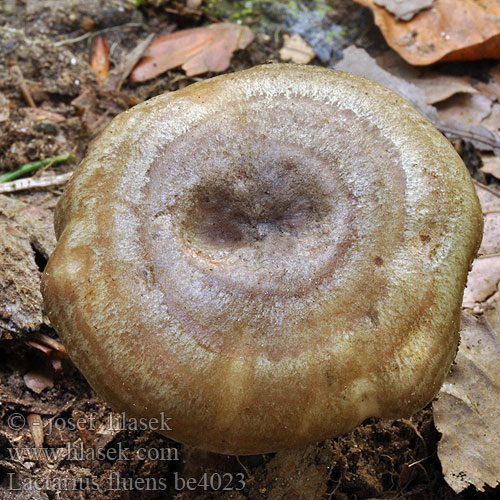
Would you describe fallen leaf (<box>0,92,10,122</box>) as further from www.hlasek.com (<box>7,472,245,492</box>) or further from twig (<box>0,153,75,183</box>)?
www.hlasek.com (<box>7,472,245,492</box>)

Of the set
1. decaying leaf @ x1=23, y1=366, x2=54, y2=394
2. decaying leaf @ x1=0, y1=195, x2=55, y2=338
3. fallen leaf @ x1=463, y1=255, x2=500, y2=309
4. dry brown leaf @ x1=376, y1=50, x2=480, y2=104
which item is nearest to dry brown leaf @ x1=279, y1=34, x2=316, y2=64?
dry brown leaf @ x1=376, y1=50, x2=480, y2=104

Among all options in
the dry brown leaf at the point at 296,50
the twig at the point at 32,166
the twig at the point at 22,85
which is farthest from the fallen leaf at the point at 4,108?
the dry brown leaf at the point at 296,50

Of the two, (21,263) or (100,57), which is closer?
(21,263)

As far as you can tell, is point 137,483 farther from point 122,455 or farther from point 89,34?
point 89,34

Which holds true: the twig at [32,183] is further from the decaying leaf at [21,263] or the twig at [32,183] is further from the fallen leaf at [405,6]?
the fallen leaf at [405,6]

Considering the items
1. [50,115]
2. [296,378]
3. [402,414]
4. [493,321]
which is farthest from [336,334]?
[50,115]

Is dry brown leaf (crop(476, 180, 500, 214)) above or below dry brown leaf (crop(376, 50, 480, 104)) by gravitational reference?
below

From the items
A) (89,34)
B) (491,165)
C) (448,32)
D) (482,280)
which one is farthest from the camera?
(89,34)

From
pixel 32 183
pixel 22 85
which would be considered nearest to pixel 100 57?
pixel 22 85
